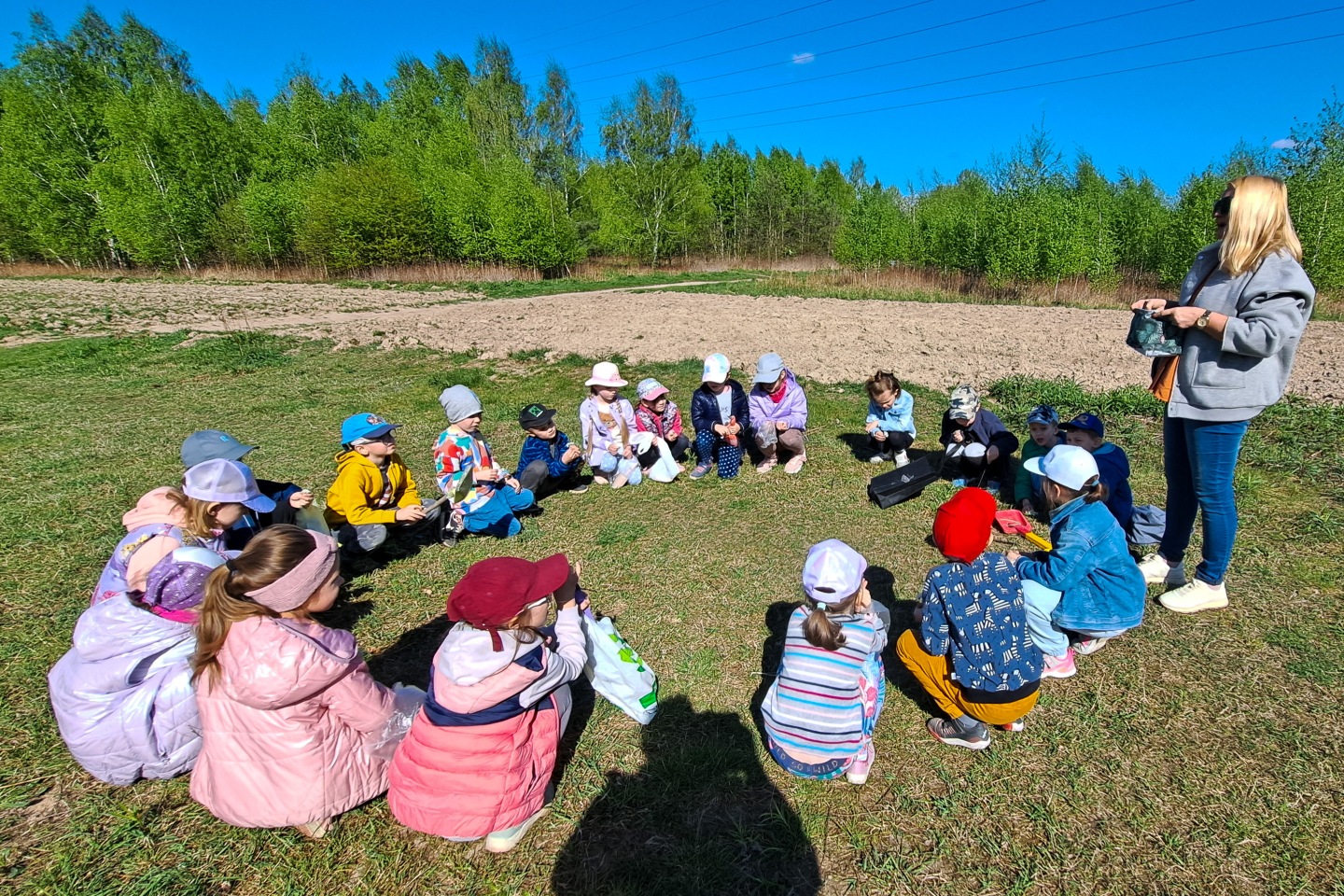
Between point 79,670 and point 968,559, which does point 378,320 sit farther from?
point 968,559

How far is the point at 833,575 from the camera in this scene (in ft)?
9.36

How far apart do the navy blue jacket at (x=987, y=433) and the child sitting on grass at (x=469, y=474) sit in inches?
179

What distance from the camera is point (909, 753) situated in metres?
3.24

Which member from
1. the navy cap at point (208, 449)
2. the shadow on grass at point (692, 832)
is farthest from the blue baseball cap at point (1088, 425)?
the navy cap at point (208, 449)

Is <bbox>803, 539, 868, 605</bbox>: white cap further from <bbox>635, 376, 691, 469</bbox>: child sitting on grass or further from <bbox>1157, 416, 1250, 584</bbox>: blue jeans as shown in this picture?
<bbox>635, 376, 691, 469</bbox>: child sitting on grass

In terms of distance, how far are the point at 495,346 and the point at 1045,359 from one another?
11.1 m

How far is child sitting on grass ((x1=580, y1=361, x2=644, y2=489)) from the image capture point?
6691 mm

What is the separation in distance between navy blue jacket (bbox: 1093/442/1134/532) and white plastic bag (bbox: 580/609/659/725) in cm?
391

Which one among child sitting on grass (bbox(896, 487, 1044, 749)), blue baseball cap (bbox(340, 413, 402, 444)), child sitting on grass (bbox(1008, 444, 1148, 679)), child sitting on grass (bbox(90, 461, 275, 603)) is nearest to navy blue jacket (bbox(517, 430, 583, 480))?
blue baseball cap (bbox(340, 413, 402, 444))

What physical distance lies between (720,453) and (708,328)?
909 centimetres

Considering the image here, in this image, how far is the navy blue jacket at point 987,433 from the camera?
20.5 feet

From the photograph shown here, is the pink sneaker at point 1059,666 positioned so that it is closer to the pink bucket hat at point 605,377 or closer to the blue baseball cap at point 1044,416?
the blue baseball cap at point 1044,416

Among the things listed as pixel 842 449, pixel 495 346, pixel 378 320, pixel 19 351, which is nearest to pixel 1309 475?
pixel 842 449

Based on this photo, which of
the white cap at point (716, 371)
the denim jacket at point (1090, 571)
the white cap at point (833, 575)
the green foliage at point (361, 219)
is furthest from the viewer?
the green foliage at point (361, 219)
